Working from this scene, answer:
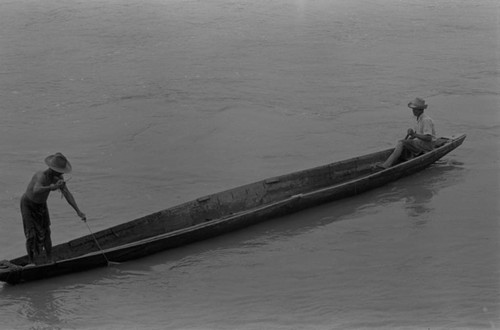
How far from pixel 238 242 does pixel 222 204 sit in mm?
723

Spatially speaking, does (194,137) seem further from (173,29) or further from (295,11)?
(295,11)

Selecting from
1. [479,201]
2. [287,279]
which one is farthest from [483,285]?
[479,201]

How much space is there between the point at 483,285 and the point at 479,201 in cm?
291

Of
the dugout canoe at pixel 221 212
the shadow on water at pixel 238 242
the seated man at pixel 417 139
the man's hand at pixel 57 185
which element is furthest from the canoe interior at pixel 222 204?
the man's hand at pixel 57 185

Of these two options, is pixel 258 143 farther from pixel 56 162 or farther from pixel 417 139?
pixel 56 162

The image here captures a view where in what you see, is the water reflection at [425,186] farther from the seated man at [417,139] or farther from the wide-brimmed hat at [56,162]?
the wide-brimmed hat at [56,162]

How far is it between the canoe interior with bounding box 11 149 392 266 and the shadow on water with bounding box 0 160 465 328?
0.38m

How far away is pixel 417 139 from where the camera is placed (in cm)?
1174

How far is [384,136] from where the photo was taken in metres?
13.9

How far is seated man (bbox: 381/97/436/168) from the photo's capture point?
1138 centimetres

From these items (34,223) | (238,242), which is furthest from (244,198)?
(34,223)

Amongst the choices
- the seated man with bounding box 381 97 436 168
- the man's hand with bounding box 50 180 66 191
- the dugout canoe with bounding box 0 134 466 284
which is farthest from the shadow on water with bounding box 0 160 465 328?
the man's hand with bounding box 50 180 66 191

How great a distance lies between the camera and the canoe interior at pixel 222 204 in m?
8.72

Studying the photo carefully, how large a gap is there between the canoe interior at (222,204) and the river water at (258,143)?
A: 399mm
